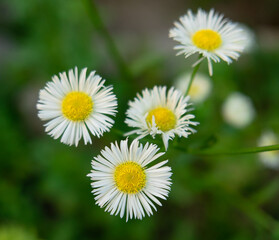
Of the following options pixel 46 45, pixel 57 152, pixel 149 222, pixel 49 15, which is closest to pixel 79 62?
pixel 46 45

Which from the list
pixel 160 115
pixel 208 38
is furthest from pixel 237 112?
pixel 160 115

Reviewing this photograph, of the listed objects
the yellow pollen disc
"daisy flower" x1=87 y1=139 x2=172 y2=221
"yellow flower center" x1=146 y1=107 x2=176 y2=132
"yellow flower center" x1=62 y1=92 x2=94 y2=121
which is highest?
the yellow pollen disc

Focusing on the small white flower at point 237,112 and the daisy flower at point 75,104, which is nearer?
the daisy flower at point 75,104

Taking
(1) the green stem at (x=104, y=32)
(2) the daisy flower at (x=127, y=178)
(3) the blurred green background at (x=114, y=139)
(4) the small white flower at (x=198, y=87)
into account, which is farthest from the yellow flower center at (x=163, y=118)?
(4) the small white flower at (x=198, y=87)

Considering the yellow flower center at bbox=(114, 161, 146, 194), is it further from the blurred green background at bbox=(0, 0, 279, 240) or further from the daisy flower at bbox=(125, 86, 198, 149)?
the blurred green background at bbox=(0, 0, 279, 240)

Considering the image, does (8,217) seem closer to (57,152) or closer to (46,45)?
(57,152)

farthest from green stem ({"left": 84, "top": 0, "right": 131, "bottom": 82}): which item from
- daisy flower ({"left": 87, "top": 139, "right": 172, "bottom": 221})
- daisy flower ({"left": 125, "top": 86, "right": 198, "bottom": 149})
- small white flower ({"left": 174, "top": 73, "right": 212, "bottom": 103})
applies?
daisy flower ({"left": 87, "top": 139, "right": 172, "bottom": 221})

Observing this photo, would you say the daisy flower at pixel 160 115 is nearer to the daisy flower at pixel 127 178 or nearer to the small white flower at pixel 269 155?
the daisy flower at pixel 127 178

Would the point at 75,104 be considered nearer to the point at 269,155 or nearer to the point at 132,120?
the point at 132,120
